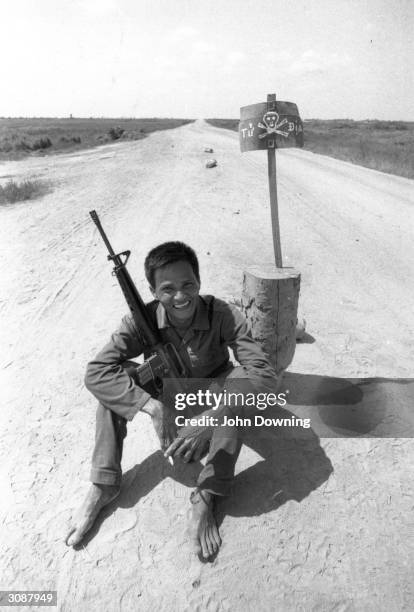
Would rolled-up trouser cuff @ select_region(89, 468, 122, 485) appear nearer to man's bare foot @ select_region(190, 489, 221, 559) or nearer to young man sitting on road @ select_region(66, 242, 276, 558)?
young man sitting on road @ select_region(66, 242, 276, 558)

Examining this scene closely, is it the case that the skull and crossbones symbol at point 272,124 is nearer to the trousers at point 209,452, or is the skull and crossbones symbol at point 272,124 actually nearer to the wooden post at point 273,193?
the wooden post at point 273,193

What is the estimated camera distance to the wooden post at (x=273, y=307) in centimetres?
291

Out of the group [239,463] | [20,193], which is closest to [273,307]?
[239,463]

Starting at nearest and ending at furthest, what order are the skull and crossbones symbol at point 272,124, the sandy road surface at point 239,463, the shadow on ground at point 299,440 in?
1. the sandy road surface at point 239,463
2. the shadow on ground at point 299,440
3. the skull and crossbones symbol at point 272,124

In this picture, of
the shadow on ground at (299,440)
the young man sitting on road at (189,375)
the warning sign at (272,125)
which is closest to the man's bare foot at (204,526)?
the young man sitting on road at (189,375)

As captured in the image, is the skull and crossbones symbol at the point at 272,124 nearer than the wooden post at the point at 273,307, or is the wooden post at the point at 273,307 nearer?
the skull and crossbones symbol at the point at 272,124

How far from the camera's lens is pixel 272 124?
8.79ft

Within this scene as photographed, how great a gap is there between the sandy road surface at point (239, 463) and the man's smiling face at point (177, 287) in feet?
3.64

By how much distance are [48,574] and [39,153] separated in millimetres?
22971

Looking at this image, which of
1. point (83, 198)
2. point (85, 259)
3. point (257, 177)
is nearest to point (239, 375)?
point (85, 259)

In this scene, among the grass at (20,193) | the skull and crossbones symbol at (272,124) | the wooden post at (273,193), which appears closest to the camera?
the skull and crossbones symbol at (272,124)

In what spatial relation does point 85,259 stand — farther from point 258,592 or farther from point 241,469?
point 258,592

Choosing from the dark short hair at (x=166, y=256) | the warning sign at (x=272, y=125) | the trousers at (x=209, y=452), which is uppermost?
the warning sign at (x=272, y=125)

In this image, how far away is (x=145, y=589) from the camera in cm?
201
